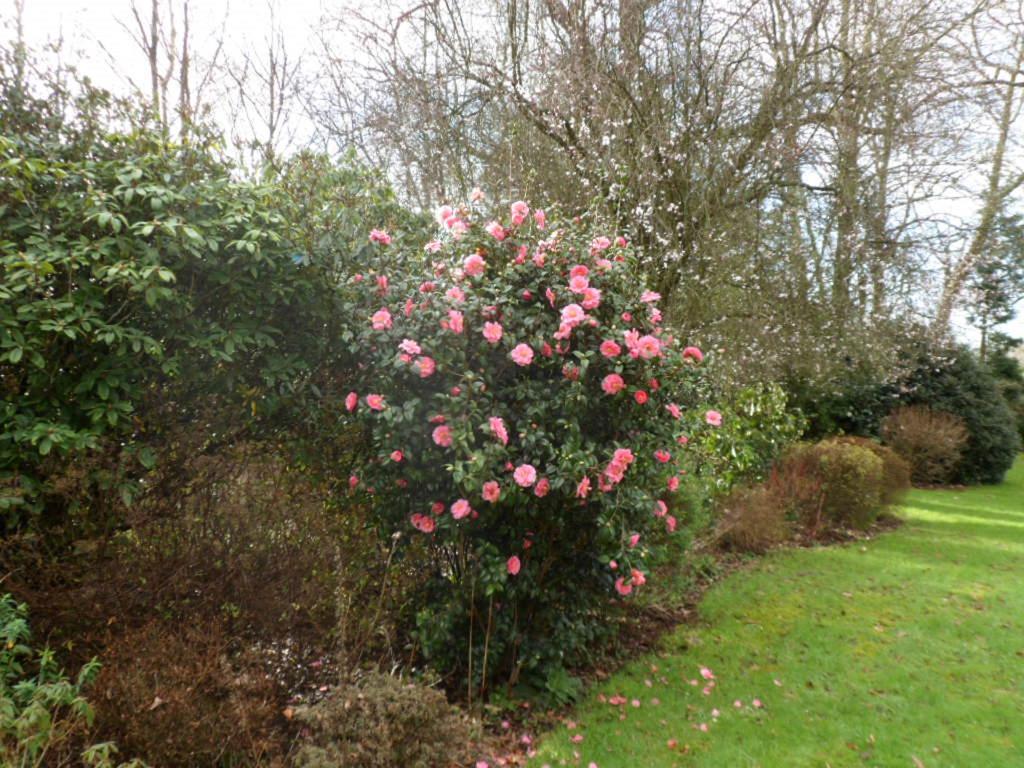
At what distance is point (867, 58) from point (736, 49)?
1.80m

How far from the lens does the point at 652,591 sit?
520cm

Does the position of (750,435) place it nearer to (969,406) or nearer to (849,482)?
(849,482)

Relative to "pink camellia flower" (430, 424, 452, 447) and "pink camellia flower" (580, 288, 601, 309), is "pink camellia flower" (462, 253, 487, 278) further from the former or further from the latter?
"pink camellia flower" (430, 424, 452, 447)

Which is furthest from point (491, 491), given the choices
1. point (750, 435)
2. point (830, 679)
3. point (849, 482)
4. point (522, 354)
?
point (849, 482)

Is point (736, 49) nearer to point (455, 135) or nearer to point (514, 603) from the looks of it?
point (455, 135)

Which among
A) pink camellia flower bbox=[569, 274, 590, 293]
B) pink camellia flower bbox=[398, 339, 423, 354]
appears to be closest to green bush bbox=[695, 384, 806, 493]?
pink camellia flower bbox=[569, 274, 590, 293]

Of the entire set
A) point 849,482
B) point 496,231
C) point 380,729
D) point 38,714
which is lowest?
point 380,729

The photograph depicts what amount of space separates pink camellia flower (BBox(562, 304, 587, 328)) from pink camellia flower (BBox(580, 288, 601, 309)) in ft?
0.37

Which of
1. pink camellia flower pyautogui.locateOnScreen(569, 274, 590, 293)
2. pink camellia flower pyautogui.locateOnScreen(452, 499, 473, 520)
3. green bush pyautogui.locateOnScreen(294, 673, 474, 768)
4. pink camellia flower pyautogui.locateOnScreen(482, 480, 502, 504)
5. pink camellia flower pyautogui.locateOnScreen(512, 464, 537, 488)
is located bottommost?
green bush pyautogui.locateOnScreen(294, 673, 474, 768)

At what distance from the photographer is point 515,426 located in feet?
11.7

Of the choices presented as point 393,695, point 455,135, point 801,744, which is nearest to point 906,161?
point 455,135

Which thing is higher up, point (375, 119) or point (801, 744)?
point (375, 119)

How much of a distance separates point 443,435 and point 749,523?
5.07 metres

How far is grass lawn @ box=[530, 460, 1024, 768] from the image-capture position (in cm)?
352
